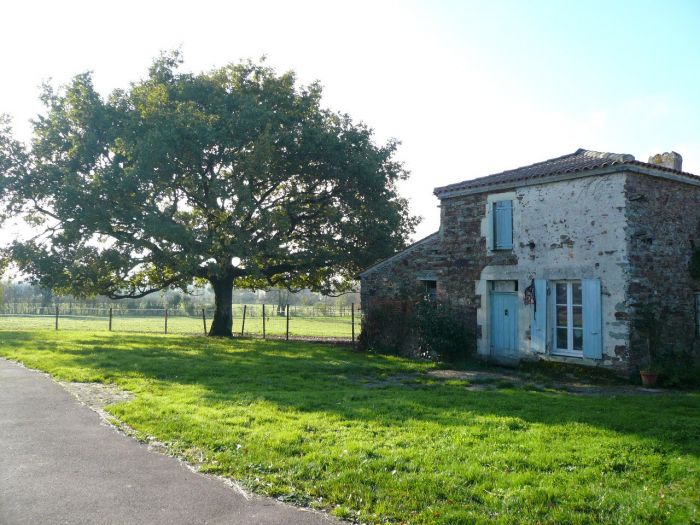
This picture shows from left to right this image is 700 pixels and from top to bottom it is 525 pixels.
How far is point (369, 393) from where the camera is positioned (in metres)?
10.2

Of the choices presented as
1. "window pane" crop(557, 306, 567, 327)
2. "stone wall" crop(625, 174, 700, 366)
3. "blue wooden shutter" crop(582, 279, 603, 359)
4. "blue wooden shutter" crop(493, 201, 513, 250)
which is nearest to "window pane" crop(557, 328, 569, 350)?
"window pane" crop(557, 306, 567, 327)

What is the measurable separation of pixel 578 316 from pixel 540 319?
0.95 meters

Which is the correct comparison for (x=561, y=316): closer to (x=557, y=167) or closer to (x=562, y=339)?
(x=562, y=339)

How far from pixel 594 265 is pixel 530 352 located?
2865 millimetres

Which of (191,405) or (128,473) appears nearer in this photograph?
(128,473)

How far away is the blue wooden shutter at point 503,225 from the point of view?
1552 cm

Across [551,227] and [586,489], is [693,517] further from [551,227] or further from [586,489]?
[551,227]

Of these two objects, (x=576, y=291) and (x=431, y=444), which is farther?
(x=576, y=291)

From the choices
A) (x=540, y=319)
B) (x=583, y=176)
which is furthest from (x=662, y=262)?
(x=540, y=319)

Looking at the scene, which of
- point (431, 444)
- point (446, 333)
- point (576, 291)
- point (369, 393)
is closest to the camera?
point (431, 444)

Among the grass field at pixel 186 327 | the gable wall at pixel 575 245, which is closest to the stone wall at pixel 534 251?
the gable wall at pixel 575 245

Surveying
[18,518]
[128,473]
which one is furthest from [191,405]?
[18,518]

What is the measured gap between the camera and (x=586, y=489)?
5.04 meters

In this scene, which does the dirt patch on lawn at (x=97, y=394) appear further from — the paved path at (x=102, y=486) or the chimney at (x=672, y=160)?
the chimney at (x=672, y=160)
